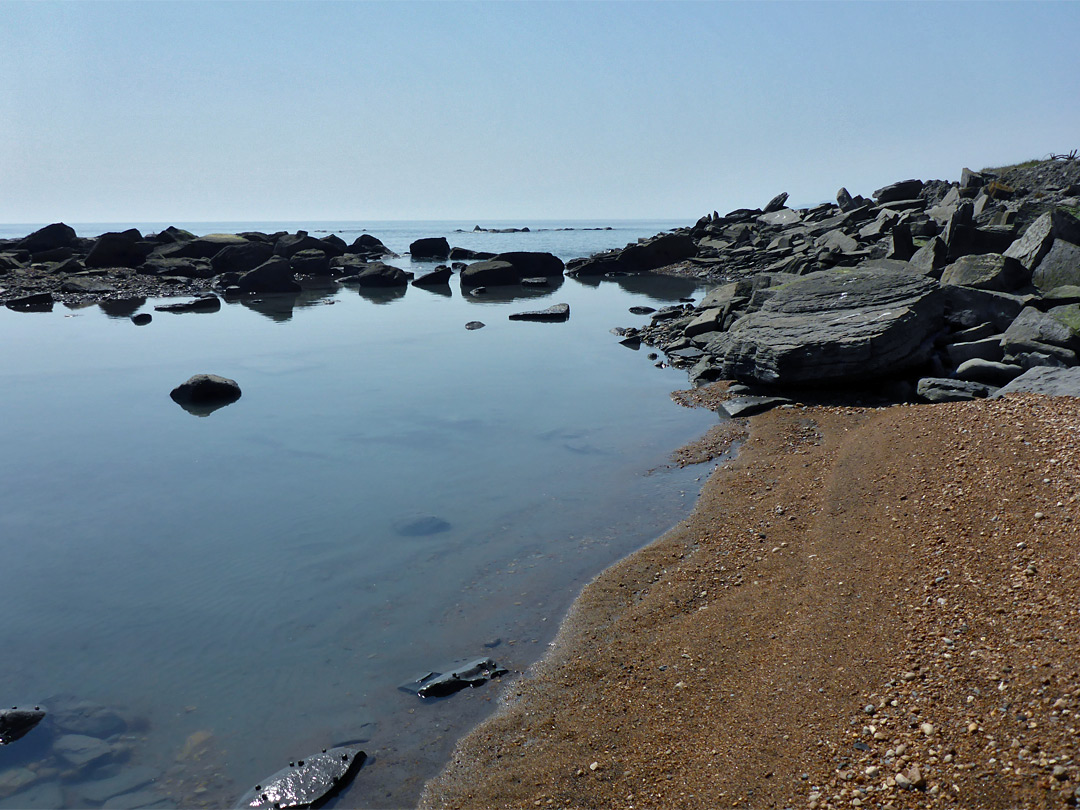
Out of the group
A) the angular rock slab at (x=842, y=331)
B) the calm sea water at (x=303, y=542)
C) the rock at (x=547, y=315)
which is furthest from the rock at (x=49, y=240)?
the angular rock slab at (x=842, y=331)

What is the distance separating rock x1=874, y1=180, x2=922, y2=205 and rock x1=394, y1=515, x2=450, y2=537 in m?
35.3

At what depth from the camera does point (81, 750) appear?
5.04 metres

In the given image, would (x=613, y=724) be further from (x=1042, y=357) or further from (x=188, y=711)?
(x=1042, y=357)

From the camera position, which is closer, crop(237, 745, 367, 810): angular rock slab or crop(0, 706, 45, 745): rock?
crop(237, 745, 367, 810): angular rock slab

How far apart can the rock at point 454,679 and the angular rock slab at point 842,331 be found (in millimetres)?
8313

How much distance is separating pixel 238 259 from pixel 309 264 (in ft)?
14.6

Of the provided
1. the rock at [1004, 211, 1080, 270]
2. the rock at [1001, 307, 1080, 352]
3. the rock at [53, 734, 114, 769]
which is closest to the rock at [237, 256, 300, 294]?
the rock at [1004, 211, 1080, 270]

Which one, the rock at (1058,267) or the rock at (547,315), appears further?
the rock at (547,315)

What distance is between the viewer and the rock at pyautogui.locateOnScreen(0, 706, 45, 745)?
16.9 feet

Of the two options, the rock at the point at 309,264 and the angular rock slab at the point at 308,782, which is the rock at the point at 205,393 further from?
the rock at the point at 309,264

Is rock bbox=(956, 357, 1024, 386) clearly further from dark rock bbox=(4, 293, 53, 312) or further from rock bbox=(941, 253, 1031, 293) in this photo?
dark rock bbox=(4, 293, 53, 312)

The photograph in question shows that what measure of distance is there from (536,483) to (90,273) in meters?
41.2

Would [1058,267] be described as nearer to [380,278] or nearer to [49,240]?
→ [380,278]

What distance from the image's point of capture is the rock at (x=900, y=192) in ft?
118
